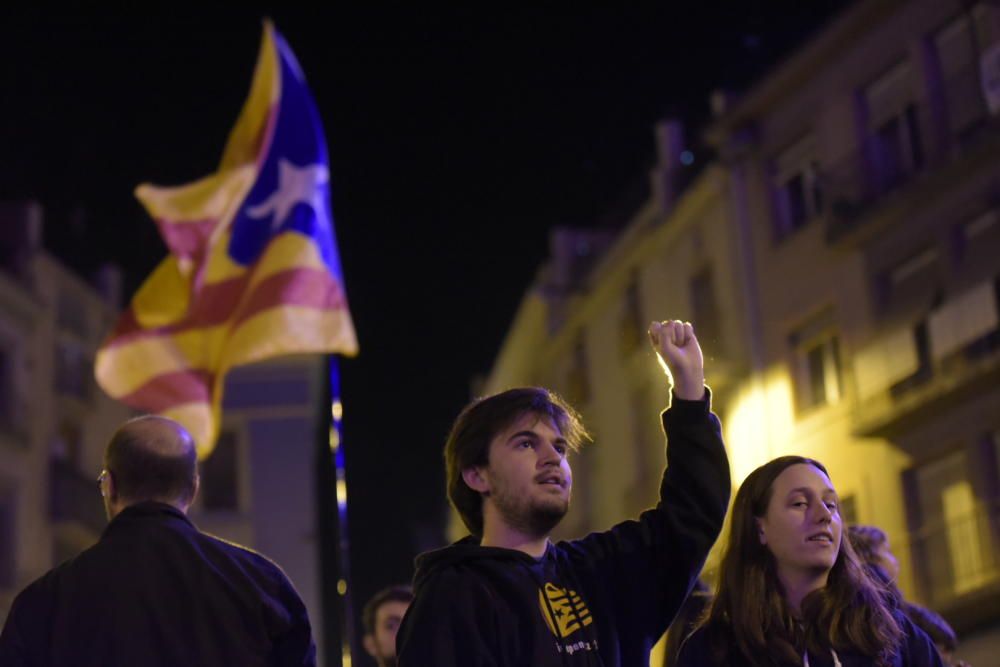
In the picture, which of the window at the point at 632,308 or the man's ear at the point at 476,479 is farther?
the window at the point at 632,308

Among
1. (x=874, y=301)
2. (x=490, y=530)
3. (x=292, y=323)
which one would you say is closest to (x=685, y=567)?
(x=490, y=530)

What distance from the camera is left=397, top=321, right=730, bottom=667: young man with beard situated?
14.5 feet

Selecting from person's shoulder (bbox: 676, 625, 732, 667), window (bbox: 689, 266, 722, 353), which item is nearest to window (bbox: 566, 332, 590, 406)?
window (bbox: 689, 266, 722, 353)

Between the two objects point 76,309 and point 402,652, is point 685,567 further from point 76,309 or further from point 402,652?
point 76,309

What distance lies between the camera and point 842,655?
4.85 metres

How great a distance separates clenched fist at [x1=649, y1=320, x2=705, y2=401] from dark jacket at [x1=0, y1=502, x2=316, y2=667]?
4.82ft

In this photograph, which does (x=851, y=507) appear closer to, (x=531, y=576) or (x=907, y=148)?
(x=907, y=148)

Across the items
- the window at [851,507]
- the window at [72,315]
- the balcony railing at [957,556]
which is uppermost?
the window at [72,315]

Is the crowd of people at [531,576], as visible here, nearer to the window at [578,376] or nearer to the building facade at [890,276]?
the building facade at [890,276]

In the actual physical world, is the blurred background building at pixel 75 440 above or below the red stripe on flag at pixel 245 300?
above

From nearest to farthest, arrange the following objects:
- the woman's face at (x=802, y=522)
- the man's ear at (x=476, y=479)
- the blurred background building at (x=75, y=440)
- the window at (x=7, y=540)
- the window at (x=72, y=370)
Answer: the man's ear at (x=476, y=479) → the woman's face at (x=802, y=522) → the blurred background building at (x=75, y=440) → the window at (x=7, y=540) → the window at (x=72, y=370)

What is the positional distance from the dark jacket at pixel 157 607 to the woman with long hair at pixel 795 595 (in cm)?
129

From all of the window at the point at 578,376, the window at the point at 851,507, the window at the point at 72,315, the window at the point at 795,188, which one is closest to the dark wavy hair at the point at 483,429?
the window at the point at 851,507

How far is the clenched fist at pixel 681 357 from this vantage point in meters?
4.59
